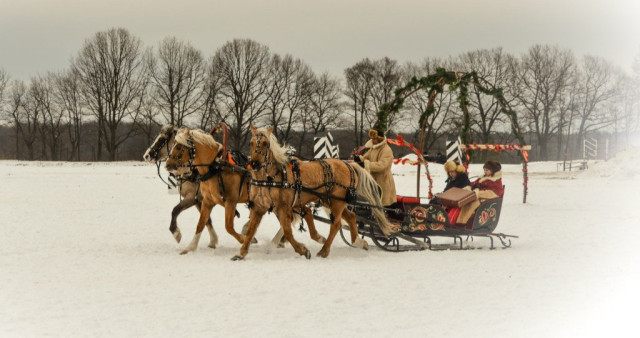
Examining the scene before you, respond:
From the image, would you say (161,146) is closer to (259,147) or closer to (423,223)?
(259,147)

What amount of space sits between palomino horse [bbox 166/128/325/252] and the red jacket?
9.15 ft

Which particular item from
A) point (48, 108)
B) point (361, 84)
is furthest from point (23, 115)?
point (361, 84)

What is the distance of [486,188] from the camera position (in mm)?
10086

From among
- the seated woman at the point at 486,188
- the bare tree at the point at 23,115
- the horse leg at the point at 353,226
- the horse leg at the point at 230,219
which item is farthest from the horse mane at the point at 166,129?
the bare tree at the point at 23,115

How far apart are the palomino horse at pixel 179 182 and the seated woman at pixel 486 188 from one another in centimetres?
395

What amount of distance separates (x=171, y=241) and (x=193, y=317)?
4.94 metres

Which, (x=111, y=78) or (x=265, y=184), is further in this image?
(x=111, y=78)

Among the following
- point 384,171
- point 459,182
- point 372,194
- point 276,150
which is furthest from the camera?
point 459,182

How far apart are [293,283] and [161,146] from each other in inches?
131

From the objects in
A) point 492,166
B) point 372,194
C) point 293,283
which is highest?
point 492,166

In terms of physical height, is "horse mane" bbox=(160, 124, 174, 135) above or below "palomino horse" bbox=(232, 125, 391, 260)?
above

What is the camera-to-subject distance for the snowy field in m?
5.52

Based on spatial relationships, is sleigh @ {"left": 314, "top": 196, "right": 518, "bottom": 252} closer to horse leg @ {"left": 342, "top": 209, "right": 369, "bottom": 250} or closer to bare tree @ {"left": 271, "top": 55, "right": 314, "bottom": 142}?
horse leg @ {"left": 342, "top": 209, "right": 369, "bottom": 250}

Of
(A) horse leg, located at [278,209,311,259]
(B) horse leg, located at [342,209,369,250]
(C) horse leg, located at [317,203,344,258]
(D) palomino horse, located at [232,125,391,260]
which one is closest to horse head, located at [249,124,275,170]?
(D) palomino horse, located at [232,125,391,260]
